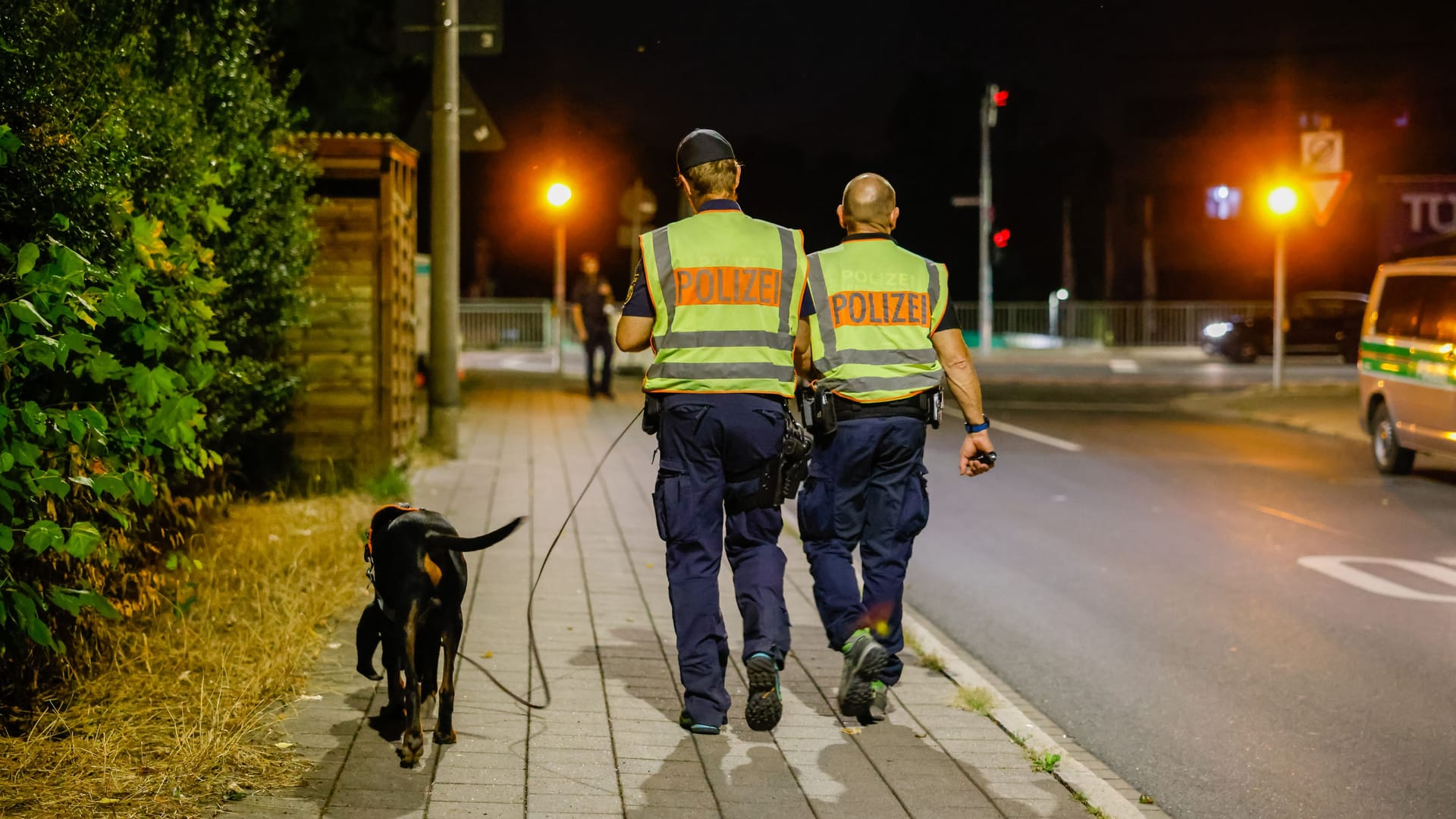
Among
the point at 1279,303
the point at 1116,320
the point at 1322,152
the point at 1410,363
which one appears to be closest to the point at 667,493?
the point at 1410,363

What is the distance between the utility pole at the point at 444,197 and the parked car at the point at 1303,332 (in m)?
28.1

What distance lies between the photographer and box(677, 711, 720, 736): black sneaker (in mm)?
5418

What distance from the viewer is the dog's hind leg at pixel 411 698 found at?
485 centimetres

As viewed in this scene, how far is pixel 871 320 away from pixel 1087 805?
194cm

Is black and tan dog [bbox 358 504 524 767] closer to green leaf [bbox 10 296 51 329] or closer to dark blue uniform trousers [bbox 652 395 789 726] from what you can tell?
dark blue uniform trousers [bbox 652 395 789 726]

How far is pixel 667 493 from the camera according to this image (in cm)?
545

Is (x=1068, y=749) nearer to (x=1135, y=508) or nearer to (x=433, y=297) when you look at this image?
(x=1135, y=508)

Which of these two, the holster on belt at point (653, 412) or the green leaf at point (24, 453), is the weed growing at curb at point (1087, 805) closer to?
the holster on belt at point (653, 412)

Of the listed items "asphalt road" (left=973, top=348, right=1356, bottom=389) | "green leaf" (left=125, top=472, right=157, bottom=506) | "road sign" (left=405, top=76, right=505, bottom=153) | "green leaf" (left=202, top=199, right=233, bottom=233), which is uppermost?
"road sign" (left=405, top=76, right=505, bottom=153)

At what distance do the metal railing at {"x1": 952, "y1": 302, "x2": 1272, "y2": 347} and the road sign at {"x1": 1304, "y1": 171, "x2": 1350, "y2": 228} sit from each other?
21.8m

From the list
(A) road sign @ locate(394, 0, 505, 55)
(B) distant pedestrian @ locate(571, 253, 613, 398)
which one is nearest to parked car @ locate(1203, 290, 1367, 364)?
(B) distant pedestrian @ locate(571, 253, 613, 398)

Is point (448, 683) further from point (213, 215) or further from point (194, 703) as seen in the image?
point (213, 215)

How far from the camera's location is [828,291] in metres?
5.97

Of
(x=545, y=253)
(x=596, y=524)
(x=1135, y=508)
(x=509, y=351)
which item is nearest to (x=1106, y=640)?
(x=596, y=524)
